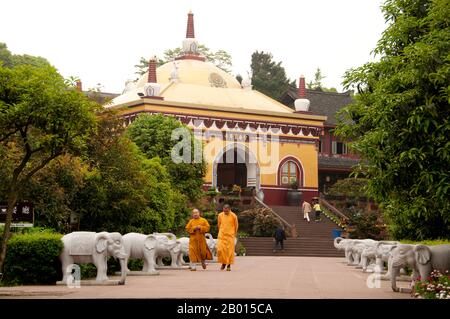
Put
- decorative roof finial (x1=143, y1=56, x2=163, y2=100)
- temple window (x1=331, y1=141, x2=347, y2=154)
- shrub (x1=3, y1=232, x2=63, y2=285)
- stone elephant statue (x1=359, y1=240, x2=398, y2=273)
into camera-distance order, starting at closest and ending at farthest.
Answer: shrub (x1=3, y1=232, x2=63, y2=285), stone elephant statue (x1=359, y1=240, x2=398, y2=273), decorative roof finial (x1=143, y1=56, x2=163, y2=100), temple window (x1=331, y1=141, x2=347, y2=154)

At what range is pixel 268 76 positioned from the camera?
243 feet

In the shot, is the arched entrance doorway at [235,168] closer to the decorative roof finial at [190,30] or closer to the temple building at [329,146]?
the temple building at [329,146]

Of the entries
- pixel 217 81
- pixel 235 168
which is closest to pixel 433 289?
pixel 235 168

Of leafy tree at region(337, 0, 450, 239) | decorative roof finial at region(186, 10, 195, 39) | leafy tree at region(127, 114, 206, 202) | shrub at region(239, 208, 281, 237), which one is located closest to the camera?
leafy tree at region(337, 0, 450, 239)

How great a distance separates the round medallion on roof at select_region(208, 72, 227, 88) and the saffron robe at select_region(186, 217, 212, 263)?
31.1 m

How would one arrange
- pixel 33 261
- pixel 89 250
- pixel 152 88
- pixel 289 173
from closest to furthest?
pixel 89 250 → pixel 33 261 → pixel 152 88 → pixel 289 173

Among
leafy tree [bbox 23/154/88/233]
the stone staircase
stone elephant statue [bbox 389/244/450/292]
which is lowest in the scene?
the stone staircase

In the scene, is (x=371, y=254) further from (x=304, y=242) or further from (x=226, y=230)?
(x=304, y=242)

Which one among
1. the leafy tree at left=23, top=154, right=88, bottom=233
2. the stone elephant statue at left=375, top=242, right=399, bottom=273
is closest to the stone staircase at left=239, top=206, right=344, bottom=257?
the leafy tree at left=23, top=154, right=88, bottom=233

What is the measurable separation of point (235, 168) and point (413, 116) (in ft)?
127

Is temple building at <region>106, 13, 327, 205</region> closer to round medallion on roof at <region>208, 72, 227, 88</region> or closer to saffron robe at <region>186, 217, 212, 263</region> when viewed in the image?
round medallion on roof at <region>208, 72, 227, 88</region>

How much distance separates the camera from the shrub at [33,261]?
1650cm

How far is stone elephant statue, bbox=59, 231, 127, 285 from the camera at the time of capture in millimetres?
16391
